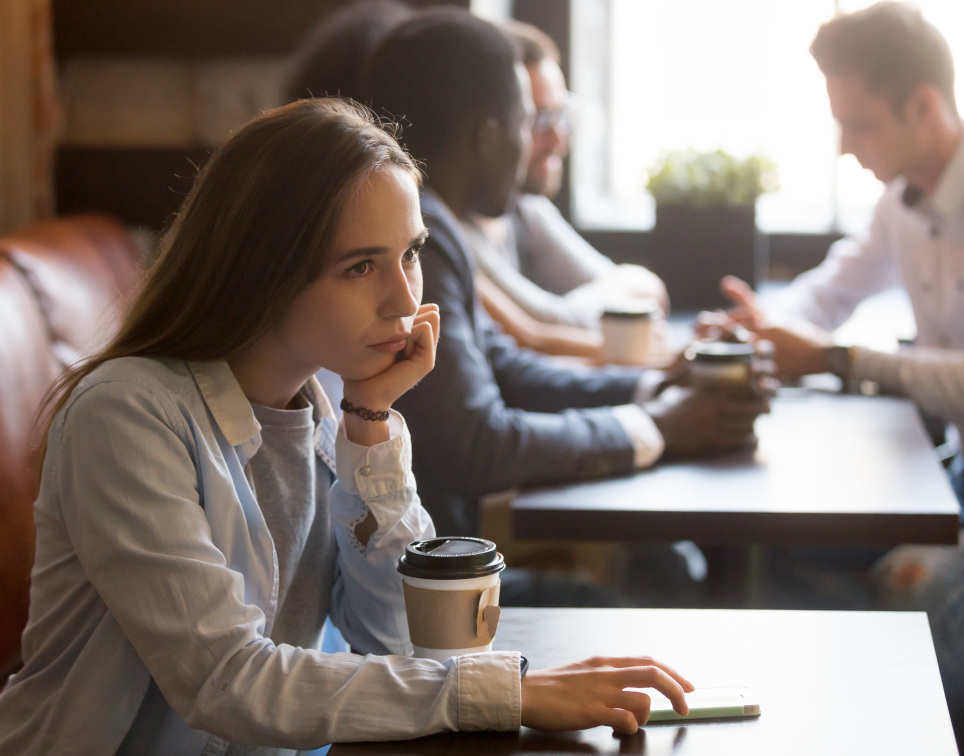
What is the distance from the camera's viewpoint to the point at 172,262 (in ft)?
3.34

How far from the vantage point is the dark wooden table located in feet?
4.56

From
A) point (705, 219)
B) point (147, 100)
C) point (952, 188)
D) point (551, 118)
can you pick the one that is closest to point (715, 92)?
point (705, 219)

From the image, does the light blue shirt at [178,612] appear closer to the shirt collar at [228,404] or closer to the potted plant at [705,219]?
the shirt collar at [228,404]

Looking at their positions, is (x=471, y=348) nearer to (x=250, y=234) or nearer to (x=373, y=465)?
(x=373, y=465)

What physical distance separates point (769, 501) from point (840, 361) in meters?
0.96

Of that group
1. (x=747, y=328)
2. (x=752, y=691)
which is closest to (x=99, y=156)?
(x=747, y=328)

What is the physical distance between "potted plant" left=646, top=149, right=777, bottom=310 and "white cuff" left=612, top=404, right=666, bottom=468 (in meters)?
1.65

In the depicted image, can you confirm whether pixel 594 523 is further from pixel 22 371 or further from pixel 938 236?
pixel 938 236

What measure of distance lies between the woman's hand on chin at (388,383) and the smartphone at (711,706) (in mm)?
404

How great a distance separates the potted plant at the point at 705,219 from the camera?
127 inches

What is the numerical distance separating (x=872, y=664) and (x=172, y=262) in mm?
745

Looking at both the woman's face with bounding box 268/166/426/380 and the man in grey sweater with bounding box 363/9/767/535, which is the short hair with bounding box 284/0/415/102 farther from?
the woman's face with bounding box 268/166/426/380

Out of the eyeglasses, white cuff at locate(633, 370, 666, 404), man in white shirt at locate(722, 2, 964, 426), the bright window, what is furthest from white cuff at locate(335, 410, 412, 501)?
the bright window

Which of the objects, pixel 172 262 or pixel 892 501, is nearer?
pixel 172 262
